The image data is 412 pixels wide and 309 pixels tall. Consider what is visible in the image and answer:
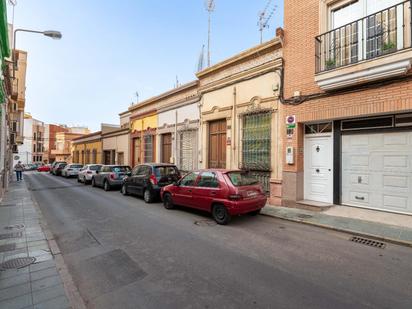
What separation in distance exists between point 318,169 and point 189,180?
4.43 metres

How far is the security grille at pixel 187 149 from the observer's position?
42.4 ft

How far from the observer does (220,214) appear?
655cm

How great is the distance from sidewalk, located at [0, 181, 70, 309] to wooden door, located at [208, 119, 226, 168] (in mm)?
7355

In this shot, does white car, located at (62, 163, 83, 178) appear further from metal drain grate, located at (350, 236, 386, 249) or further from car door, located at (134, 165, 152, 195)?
metal drain grate, located at (350, 236, 386, 249)

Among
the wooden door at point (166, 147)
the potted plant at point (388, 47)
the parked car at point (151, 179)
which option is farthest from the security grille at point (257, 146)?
the wooden door at point (166, 147)

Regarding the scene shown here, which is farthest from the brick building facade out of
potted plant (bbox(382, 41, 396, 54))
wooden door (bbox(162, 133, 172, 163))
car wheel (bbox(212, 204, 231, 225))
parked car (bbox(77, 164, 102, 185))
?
parked car (bbox(77, 164, 102, 185))

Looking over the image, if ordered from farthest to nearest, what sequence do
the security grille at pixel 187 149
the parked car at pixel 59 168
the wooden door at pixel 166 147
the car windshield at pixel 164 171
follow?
the parked car at pixel 59 168 < the wooden door at pixel 166 147 < the security grille at pixel 187 149 < the car windshield at pixel 164 171

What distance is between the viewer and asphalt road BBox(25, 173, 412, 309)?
3.02 meters

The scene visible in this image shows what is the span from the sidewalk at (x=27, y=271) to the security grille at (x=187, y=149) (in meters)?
7.66

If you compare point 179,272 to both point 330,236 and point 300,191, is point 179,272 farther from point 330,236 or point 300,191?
point 300,191

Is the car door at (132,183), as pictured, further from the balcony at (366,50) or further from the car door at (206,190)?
the balcony at (366,50)

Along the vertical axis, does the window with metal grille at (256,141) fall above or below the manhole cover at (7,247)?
above

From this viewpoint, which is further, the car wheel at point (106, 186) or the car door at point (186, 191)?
the car wheel at point (106, 186)

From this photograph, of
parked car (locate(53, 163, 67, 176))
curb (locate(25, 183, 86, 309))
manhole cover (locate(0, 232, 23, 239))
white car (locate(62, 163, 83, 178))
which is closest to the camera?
curb (locate(25, 183, 86, 309))
